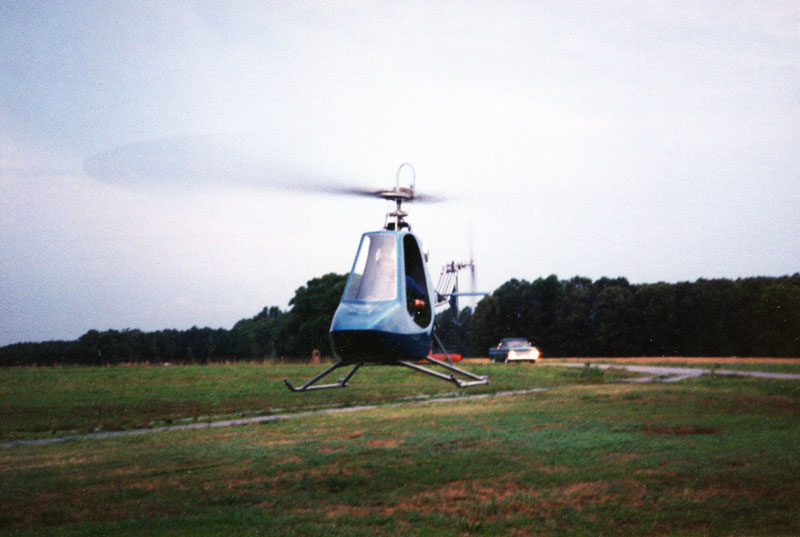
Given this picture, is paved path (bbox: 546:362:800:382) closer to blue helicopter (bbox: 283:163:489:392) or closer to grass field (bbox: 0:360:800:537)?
grass field (bbox: 0:360:800:537)

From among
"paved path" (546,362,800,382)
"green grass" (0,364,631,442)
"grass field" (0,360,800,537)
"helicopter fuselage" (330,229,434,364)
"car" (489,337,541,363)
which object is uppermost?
"helicopter fuselage" (330,229,434,364)

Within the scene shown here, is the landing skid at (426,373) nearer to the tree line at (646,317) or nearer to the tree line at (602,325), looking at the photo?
the tree line at (602,325)

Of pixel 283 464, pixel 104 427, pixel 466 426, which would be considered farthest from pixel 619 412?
pixel 104 427

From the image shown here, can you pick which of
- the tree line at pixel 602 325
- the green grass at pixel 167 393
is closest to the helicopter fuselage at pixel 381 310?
the green grass at pixel 167 393

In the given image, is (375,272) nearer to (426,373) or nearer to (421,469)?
(426,373)

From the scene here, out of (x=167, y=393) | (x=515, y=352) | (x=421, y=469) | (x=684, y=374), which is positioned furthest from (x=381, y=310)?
(x=515, y=352)

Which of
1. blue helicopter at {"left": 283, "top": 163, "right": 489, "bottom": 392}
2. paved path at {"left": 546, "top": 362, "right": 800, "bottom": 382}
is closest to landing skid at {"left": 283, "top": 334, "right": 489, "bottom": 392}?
blue helicopter at {"left": 283, "top": 163, "right": 489, "bottom": 392}

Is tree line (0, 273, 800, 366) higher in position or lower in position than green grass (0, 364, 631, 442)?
higher
